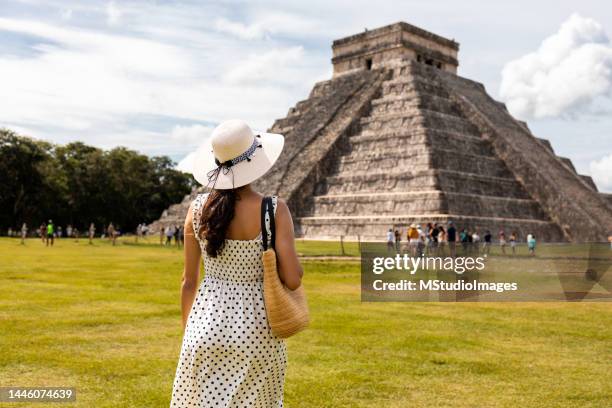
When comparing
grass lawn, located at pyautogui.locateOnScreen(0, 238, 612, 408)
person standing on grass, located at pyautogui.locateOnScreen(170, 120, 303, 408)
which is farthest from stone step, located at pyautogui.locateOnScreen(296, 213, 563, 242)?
person standing on grass, located at pyautogui.locateOnScreen(170, 120, 303, 408)

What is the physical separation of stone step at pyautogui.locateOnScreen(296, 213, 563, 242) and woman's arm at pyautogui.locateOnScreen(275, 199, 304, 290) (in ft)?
77.7

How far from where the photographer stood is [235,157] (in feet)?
11.4

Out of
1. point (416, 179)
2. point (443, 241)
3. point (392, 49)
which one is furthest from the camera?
point (392, 49)

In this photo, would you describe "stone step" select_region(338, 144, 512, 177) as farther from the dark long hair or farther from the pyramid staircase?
the dark long hair

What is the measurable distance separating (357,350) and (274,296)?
166 inches

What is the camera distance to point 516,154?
33.2m

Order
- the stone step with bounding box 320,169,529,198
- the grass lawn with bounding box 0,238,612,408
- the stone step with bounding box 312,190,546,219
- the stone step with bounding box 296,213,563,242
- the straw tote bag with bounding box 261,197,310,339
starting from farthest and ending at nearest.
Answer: the stone step with bounding box 320,169,529,198
the stone step with bounding box 312,190,546,219
the stone step with bounding box 296,213,563,242
the grass lawn with bounding box 0,238,612,408
the straw tote bag with bounding box 261,197,310,339

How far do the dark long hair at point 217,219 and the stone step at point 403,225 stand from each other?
23.7 metres

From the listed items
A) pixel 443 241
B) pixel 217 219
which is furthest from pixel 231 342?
pixel 443 241

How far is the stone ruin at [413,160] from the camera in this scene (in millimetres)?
29203

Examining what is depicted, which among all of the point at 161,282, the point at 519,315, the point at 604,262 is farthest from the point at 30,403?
the point at 604,262

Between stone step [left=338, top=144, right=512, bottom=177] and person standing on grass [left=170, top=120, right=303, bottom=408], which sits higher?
stone step [left=338, top=144, right=512, bottom=177]

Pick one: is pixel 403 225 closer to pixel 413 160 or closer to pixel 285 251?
pixel 413 160

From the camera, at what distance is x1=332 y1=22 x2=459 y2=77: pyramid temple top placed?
38125 mm
